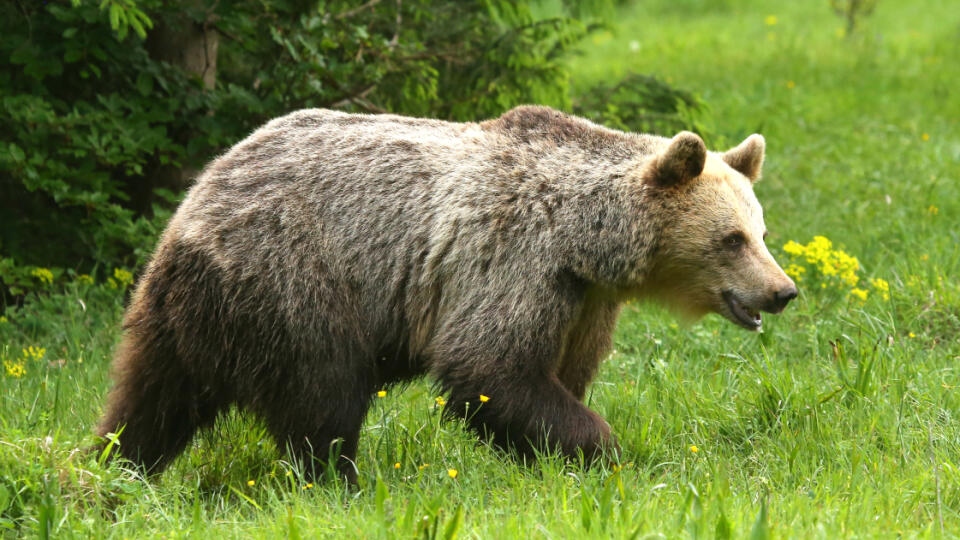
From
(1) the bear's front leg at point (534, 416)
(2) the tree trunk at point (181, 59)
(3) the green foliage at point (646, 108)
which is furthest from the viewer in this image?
(3) the green foliage at point (646, 108)

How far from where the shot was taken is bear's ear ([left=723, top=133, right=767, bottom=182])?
17.8 ft

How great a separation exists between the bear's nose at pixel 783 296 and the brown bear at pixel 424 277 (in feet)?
0.03

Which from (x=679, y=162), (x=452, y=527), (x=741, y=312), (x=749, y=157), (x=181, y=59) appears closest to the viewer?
(x=452, y=527)

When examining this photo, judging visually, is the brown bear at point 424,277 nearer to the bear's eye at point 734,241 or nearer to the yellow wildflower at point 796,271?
the bear's eye at point 734,241

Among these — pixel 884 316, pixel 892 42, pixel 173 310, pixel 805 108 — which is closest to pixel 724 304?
pixel 884 316

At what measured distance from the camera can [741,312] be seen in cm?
509

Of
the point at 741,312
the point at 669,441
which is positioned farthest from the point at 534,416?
the point at 741,312

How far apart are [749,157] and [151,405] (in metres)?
3.09

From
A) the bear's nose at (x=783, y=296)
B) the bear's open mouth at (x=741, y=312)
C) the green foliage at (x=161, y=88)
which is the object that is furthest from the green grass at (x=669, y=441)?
the green foliage at (x=161, y=88)

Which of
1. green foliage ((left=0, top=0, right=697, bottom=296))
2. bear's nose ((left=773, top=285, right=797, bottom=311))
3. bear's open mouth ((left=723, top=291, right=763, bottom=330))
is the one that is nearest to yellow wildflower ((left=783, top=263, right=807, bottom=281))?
green foliage ((left=0, top=0, right=697, bottom=296))

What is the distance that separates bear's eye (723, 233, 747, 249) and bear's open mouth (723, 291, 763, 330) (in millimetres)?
217

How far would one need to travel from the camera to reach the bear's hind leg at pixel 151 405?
5.14 meters

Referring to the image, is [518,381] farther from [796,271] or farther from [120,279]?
[120,279]

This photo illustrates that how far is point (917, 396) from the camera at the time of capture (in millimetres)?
5367
